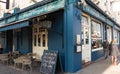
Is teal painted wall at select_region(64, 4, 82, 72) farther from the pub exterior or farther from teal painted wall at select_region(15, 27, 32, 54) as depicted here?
teal painted wall at select_region(15, 27, 32, 54)

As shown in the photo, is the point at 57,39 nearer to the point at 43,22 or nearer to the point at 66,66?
the point at 43,22

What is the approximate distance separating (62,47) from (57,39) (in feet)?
2.35

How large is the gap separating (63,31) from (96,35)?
5299mm

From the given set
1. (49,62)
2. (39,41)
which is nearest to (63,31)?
(49,62)

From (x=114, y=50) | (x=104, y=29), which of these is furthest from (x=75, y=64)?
(x=104, y=29)

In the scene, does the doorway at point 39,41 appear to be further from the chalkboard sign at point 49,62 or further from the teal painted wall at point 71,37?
the teal painted wall at point 71,37

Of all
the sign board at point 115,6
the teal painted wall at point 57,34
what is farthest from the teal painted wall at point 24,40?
the sign board at point 115,6

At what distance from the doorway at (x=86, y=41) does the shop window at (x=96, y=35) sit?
3.67ft

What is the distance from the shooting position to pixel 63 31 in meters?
9.43

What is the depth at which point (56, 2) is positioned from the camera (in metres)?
9.41

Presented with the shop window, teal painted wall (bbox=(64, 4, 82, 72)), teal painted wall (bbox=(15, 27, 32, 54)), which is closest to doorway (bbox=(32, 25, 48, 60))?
teal painted wall (bbox=(15, 27, 32, 54))

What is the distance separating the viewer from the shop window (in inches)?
512

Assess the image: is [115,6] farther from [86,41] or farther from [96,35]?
[86,41]

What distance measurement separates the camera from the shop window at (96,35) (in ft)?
42.7
